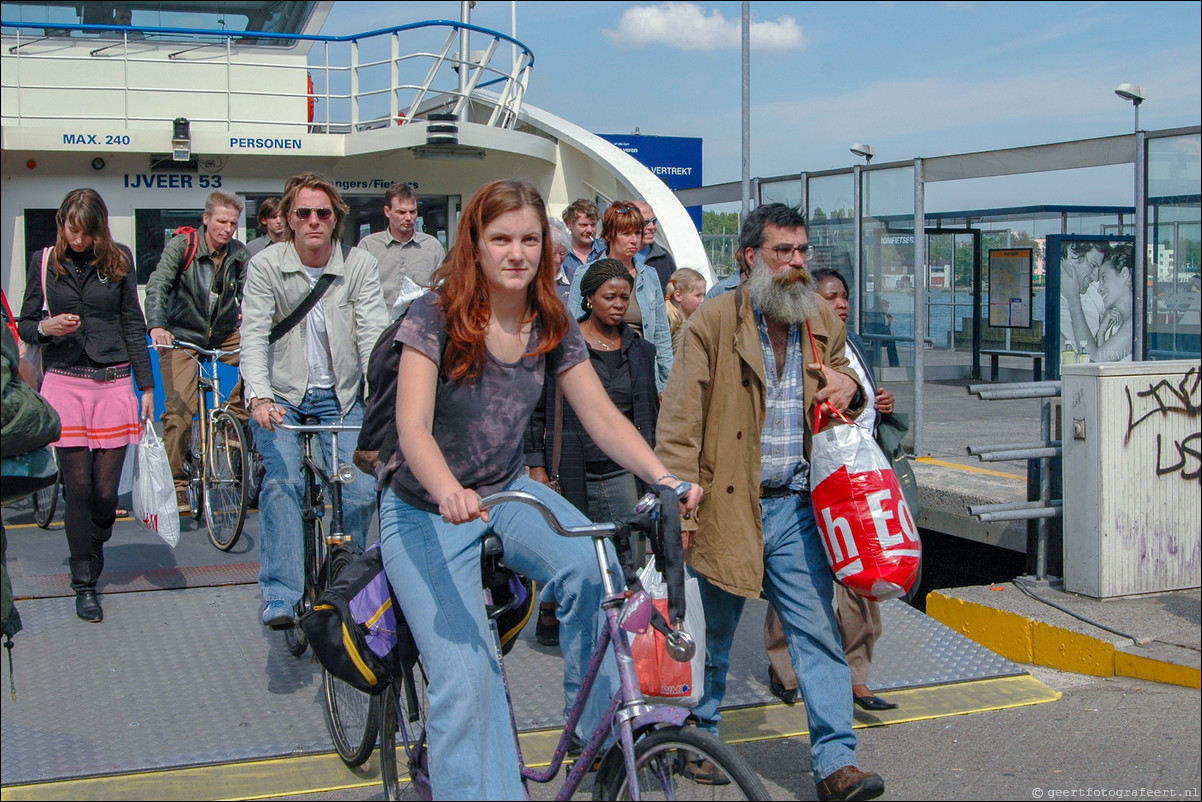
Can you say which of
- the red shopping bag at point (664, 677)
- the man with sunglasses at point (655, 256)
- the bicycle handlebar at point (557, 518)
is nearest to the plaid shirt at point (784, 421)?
the red shopping bag at point (664, 677)

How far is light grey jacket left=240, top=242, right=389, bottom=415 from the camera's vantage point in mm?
4789

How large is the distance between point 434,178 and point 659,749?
10647 millimetres

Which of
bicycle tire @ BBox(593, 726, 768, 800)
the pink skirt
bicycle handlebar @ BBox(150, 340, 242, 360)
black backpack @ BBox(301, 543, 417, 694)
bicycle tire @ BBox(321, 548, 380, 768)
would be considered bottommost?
bicycle tire @ BBox(321, 548, 380, 768)

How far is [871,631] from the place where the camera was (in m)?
4.79

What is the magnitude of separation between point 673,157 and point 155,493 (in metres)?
18.0

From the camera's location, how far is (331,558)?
412cm

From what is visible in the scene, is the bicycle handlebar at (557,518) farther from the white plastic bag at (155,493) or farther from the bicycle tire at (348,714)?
the white plastic bag at (155,493)

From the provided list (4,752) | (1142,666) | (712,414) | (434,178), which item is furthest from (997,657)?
(434,178)

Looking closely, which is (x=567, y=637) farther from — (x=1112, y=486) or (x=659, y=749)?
(x=1112, y=486)

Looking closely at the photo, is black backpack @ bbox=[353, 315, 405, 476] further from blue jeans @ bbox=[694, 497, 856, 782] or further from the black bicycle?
blue jeans @ bbox=[694, 497, 856, 782]

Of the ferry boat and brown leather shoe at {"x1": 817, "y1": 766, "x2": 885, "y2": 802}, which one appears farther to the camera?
the ferry boat

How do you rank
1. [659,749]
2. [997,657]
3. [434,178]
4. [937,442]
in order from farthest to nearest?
[434,178]
[937,442]
[997,657]
[659,749]

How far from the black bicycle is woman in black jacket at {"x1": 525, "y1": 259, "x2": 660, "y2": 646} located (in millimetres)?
891

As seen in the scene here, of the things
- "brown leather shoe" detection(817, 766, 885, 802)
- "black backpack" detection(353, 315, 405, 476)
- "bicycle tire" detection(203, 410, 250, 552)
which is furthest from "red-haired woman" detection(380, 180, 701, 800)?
"bicycle tire" detection(203, 410, 250, 552)
